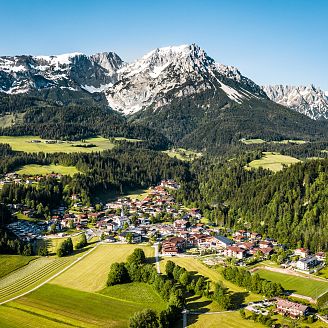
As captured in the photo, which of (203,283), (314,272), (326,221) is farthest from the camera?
(326,221)

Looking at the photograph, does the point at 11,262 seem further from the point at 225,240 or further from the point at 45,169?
the point at 45,169

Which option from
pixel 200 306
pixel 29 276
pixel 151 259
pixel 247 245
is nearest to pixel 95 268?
pixel 151 259

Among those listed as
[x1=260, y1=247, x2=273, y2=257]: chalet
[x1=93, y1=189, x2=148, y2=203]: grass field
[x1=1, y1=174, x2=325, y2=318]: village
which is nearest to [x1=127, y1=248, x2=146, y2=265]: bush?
[x1=1, y1=174, x2=325, y2=318]: village

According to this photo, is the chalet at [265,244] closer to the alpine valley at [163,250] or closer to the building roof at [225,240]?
the alpine valley at [163,250]

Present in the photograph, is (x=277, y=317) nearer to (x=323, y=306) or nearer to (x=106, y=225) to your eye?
(x=323, y=306)

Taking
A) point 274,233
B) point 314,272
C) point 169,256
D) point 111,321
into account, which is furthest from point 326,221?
point 111,321

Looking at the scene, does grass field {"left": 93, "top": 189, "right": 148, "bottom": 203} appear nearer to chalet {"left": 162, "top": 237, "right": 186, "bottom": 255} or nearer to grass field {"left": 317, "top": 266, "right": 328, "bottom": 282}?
chalet {"left": 162, "top": 237, "right": 186, "bottom": 255}
